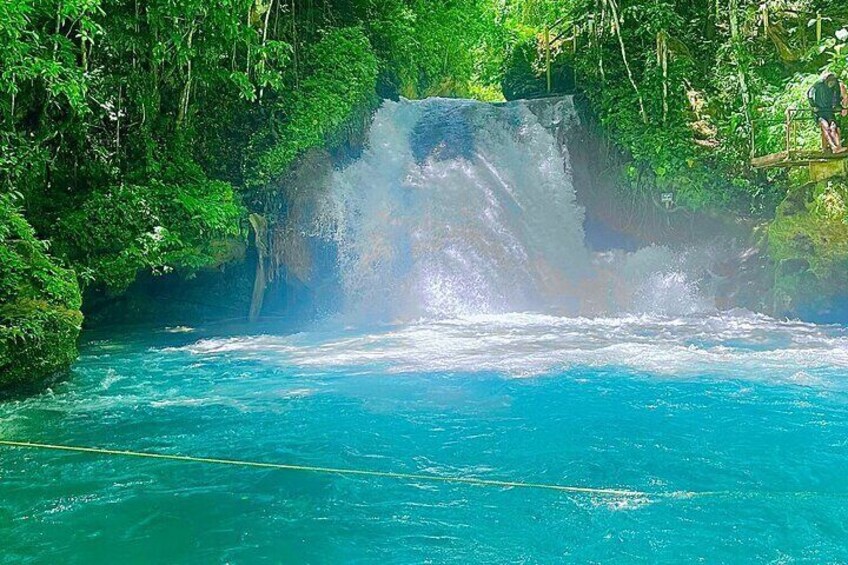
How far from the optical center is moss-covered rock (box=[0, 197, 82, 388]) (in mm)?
7082

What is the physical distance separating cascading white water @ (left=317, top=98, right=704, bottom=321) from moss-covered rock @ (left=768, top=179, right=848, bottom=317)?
1544mm

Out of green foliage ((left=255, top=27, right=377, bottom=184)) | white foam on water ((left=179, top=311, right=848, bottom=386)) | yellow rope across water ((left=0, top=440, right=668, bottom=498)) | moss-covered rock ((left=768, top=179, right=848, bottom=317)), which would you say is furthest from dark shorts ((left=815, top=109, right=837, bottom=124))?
green foliage ((left=255, top=27, right=377, bottom=184))

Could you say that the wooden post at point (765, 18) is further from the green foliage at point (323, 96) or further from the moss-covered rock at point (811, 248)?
the green foliage at point (323, 96)

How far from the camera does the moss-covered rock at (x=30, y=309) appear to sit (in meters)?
7.08

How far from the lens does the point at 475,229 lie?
13.6 m

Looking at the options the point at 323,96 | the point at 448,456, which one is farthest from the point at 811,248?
the point at 323,96

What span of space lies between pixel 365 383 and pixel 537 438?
2438mm

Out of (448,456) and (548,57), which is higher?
(548,57)

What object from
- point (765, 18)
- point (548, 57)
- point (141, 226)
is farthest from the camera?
point (548, 57)

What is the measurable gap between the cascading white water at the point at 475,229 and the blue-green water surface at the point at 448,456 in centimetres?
370

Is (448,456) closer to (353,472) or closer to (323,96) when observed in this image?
(353,472)

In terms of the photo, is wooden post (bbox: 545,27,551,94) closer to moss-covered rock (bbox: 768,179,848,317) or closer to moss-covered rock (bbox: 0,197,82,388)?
moss-covered rock (bbox: 768,179,848,317)

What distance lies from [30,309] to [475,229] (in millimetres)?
8100

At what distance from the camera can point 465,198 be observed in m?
14.1
